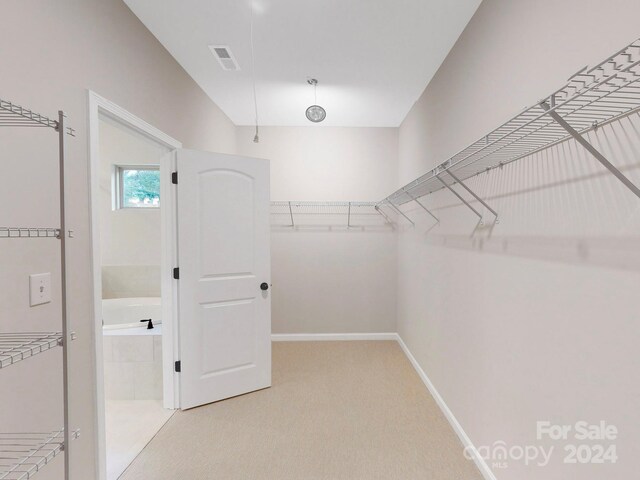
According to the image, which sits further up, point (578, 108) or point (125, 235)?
point (578, 108)

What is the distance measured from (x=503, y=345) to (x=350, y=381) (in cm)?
174

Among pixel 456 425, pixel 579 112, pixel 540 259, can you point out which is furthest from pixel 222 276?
pixel 579 112

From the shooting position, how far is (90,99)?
1.72m

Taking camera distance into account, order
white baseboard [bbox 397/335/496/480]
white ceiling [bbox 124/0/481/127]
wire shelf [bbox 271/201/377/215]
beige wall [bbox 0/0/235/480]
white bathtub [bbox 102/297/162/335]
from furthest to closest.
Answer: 1. wire shelf [bbox 271/201/377/215]
2. white bathtub [bbox 102/297/162/335]
3. white ceiling [bbox 124/0/481/127]
4. white baseboard [bbox 397/335/496/480]
5. beige wall [bbox 0/0/235/480]

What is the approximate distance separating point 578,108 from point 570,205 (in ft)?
1.47

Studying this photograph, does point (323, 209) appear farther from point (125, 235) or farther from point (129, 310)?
point (129, 310)

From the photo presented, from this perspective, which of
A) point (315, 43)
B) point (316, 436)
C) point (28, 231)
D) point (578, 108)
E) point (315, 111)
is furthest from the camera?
point (315, 111)

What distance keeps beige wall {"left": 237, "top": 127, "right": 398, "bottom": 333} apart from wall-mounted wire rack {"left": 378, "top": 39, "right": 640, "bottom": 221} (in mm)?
2527

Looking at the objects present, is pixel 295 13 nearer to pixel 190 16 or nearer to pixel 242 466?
pixel 190 16

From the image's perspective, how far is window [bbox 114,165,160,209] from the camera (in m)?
3.91

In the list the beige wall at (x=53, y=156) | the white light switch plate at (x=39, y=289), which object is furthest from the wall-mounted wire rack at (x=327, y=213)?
the white light switch plate at (x=39, y=289)

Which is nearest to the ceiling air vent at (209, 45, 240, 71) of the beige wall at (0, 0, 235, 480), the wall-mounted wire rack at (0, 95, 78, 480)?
the beige wall at (0, 0, 235, 480)

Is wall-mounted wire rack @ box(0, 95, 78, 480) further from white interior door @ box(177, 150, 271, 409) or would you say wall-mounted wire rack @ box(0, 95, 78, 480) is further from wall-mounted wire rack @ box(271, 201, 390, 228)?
wall-mounted wire rack @ box(271, 201, 390, 228)

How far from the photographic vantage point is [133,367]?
277 centimetres
